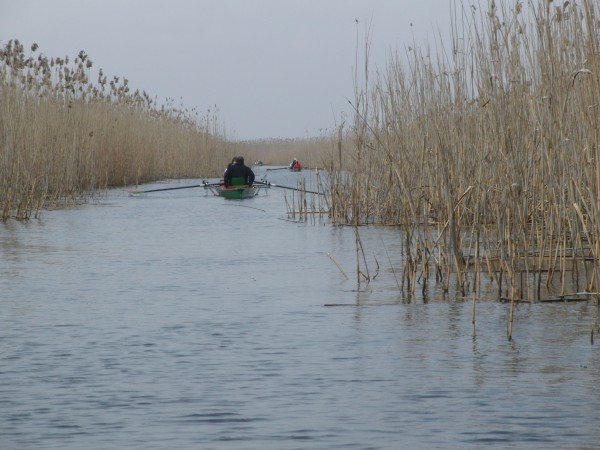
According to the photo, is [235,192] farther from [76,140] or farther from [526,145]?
[526,145]

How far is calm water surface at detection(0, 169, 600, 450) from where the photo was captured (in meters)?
3.80

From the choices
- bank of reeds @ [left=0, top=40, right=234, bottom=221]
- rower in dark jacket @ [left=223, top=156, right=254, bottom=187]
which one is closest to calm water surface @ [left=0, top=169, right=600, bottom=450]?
bank of reeds @ [left=0, top=40, right=234, bottom=221]

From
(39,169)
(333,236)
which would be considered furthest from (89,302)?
(39,169)

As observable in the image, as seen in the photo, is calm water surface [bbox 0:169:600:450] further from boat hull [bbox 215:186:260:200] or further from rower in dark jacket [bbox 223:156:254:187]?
rower in dark jacket [bbox 223:156:254:187]

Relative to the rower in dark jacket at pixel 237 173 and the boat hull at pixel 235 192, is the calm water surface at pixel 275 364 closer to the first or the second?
the boat hull at pixel 235 192

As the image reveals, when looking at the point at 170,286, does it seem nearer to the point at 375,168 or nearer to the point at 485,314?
the point at 485,314

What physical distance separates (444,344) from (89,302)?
2.72 meters

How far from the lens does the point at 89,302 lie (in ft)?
23.6

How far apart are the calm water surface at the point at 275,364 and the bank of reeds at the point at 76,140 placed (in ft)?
18.9

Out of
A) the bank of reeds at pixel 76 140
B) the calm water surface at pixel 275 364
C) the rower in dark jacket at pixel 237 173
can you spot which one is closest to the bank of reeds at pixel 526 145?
the calm water surface at pixel 275 364

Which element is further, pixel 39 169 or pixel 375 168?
pixel 39 169

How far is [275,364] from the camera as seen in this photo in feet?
16.4

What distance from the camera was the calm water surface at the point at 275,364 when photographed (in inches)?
149

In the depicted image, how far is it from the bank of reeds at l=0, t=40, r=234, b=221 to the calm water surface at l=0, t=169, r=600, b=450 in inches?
227
